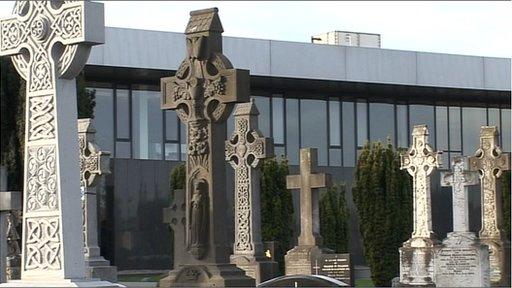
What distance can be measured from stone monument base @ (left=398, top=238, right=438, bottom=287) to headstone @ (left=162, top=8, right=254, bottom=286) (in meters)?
9.26

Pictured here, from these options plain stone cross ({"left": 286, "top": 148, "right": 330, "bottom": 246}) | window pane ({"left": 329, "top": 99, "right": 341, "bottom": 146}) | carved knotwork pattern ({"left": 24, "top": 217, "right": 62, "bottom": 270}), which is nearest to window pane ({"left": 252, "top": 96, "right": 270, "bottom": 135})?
window pane ({"left": 329, "top": 99, "right": 341, "bottom": 146})

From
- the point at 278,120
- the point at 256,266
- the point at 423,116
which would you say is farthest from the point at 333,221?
the point at 423,116

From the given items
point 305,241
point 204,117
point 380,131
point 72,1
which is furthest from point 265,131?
point 72,1

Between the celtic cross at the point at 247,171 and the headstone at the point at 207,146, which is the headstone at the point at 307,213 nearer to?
the celtic cross at the point at 247,171

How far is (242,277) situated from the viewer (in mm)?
20375

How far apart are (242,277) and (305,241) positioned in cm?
1010

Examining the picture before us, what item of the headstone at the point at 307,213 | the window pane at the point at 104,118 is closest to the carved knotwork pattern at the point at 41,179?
the headstone at the point at 307,213

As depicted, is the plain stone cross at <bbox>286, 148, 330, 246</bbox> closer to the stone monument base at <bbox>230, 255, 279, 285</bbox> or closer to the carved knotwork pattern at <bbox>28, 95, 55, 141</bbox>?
the stone monument base at <bbox>230, 255, 279, 285</bbox>

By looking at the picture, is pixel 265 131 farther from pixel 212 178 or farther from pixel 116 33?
pixel 212 178

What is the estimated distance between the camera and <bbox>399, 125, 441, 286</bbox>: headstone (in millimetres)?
29539

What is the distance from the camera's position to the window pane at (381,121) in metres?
52.5

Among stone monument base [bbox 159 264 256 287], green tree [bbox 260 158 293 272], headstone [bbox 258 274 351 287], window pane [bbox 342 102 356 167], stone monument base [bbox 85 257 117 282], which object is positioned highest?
window pane [bbox 342 102 356 167]

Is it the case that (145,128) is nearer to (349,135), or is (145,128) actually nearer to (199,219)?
(349,135)

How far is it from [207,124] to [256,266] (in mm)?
8051
